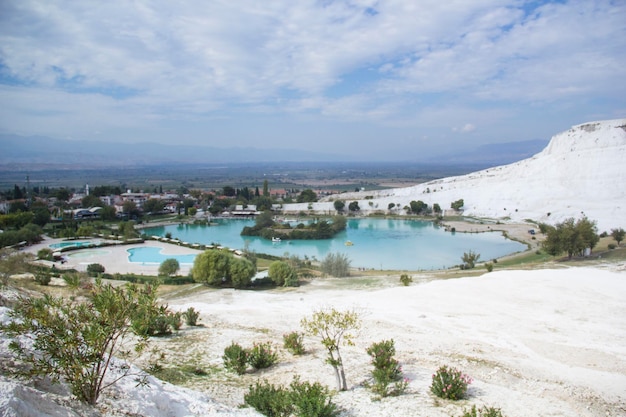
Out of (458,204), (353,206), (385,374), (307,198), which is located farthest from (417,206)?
(385,374)

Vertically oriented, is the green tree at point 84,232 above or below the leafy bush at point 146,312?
below

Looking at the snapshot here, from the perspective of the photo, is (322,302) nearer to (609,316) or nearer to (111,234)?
(609,316)

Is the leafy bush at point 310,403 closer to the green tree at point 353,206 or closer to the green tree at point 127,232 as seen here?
the green tree at point 127,232

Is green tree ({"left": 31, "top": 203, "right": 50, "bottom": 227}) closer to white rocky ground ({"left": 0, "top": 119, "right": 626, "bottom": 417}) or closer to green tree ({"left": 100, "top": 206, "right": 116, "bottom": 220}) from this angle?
green tree ({"left": 100, "top": 206, "right": 116, "bottom": 220})

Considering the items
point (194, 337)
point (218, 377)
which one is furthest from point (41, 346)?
point (194, 337)

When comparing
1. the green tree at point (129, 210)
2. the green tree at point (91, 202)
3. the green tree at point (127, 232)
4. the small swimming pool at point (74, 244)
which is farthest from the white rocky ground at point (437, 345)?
the green tree at point (91, 202)

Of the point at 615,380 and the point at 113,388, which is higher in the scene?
the point at 113,388

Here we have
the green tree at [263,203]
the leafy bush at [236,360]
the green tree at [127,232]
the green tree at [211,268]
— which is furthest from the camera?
the green tree at [263,203]
